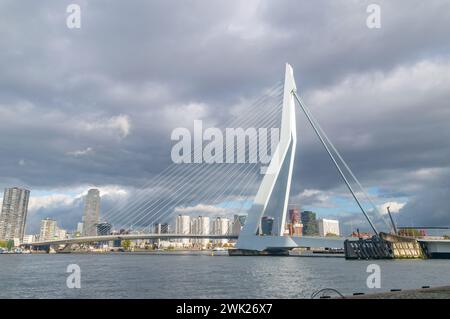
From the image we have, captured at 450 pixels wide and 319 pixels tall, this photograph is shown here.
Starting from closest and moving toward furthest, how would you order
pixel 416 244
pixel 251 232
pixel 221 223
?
pixel 251 232, pixel 416 244, pixel 221 223

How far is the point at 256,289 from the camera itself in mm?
19922

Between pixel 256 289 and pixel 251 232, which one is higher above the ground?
pixel 251 232

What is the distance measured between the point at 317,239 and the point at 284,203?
2140 centimetres

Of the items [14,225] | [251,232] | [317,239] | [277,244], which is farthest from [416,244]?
[14,225]

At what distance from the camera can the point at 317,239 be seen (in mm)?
69000
